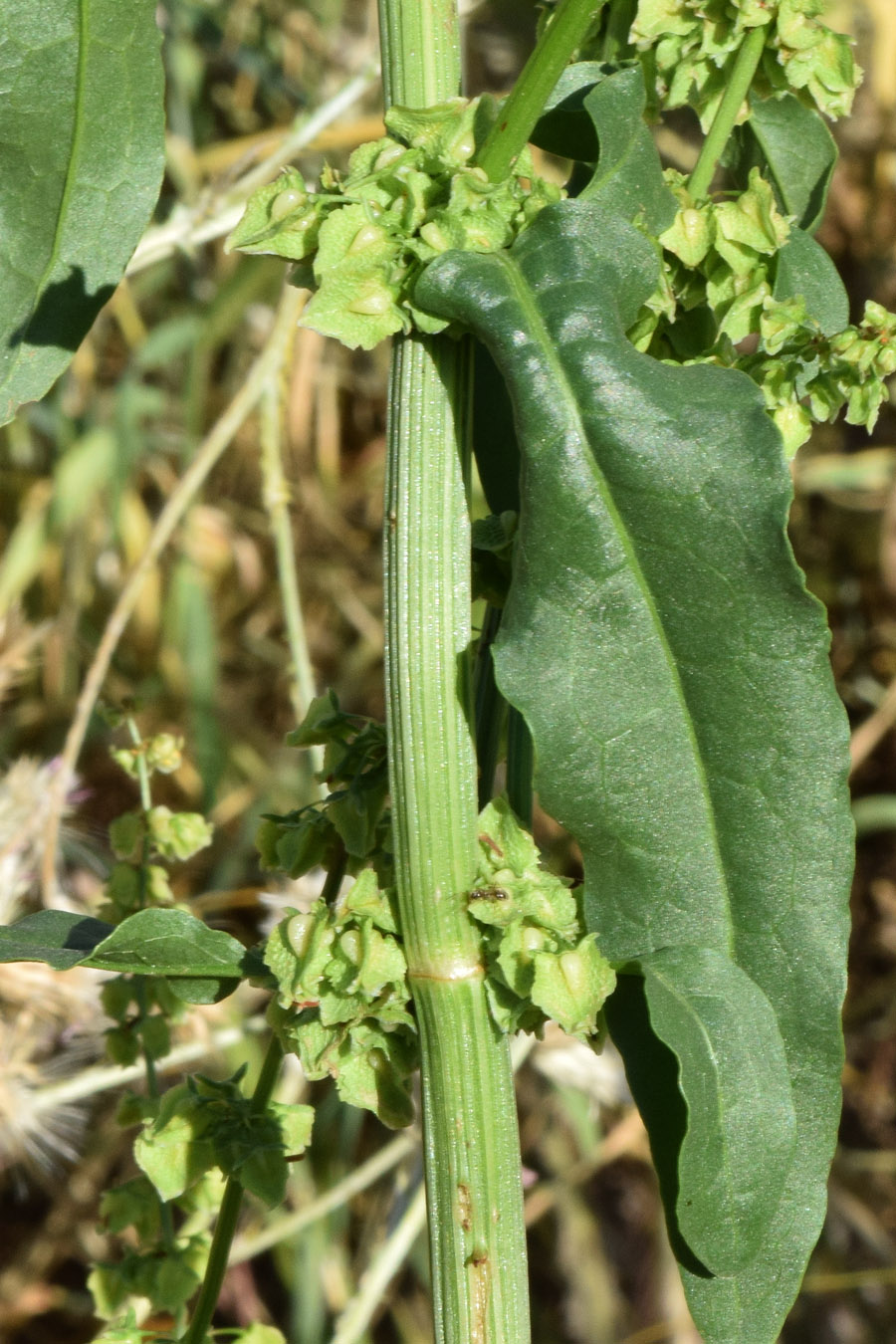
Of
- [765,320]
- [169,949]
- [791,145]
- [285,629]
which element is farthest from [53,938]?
[285,629]

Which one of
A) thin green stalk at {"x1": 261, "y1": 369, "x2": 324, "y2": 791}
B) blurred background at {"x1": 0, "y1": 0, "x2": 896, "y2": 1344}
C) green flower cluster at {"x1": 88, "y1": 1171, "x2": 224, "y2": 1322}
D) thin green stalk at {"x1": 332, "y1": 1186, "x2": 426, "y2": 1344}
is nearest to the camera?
green flower cluster at {"x1": 88, "y1": 1171, "x2": 224, "y2": 1322}

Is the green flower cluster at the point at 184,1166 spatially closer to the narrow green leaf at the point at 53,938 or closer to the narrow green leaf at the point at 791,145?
the narrow green leaf at the point at 53,938

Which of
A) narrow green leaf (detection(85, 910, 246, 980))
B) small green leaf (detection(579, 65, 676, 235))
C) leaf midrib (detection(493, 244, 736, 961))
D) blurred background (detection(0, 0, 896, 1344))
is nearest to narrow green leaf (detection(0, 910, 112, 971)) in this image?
narrow green leaf (detection(85, 910, 246, 980))

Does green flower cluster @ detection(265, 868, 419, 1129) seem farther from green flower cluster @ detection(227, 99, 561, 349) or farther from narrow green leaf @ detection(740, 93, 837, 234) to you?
narrow green leaf @ detection(740, 93, 837, 234)

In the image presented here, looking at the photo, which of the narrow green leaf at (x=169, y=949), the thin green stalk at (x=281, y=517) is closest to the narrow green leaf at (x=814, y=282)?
the narrow green leaf at (x=169, y=949)

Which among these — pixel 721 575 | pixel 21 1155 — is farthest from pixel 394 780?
pixel 21 1155
